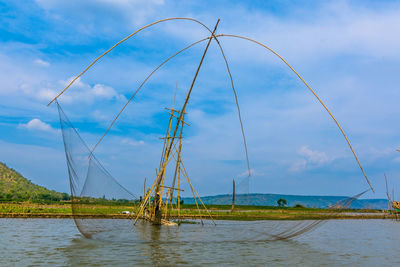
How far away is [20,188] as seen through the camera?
56719mm

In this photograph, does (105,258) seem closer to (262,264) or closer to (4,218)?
(262,264)

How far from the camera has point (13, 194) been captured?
167 ft

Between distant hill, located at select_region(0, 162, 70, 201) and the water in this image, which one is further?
distant hill, located at select_region(0, 162, 70, 201)

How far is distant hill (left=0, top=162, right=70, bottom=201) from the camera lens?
52.2m

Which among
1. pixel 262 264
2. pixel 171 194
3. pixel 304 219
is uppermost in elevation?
pixel 171 194

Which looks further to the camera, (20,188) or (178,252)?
(20,188)

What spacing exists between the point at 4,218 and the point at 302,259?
17.3 meters

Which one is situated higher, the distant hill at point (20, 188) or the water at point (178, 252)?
the distant hill at point (20, 188)

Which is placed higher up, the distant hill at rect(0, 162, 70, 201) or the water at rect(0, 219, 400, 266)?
the distant hill at rect(0, 162, 70, 201)

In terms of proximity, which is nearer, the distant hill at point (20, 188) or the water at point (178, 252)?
the water at point (178, 252)

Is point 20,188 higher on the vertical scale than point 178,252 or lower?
higher

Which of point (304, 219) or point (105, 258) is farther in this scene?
point (304, 219)

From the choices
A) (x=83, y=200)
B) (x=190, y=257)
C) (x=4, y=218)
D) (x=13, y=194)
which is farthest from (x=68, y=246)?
(x=13, y=194)

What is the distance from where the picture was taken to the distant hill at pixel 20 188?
52.2m
